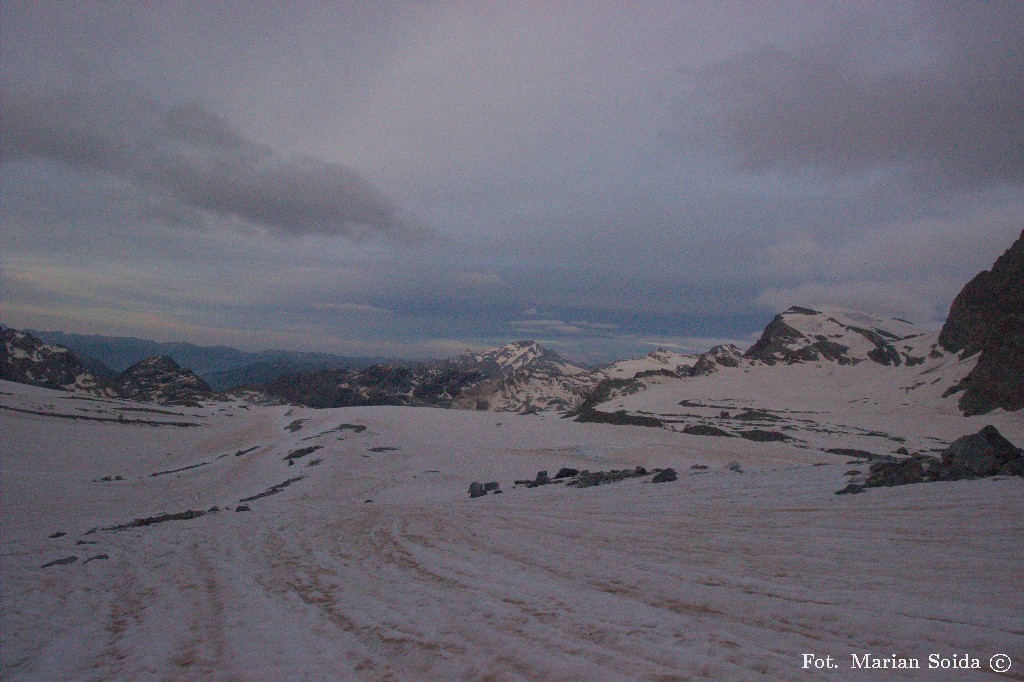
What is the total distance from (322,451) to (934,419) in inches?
2193

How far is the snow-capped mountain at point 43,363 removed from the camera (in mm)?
129625

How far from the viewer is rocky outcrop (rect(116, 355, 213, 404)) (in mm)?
129875

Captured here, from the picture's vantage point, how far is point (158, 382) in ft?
476

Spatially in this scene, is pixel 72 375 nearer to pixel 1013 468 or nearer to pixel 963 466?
pixel 963 466

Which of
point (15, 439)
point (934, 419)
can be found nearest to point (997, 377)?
point (934, 419)

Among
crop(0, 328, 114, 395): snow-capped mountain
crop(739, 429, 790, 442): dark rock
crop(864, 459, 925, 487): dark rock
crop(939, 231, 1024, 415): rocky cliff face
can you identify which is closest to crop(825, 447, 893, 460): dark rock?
crop(739, 429, 790, 442): dark rock

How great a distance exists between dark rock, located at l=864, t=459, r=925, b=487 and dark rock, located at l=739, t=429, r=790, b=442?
24.9 metres

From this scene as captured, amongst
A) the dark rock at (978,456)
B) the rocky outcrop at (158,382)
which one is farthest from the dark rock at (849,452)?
the rocky outcrop at (158,382)

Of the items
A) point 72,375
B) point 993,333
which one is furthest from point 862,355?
point 72,375

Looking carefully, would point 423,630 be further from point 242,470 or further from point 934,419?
point 934,419

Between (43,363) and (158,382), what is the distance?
2850 cm

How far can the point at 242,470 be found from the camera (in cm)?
2648

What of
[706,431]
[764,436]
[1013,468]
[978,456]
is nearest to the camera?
[1013,468]

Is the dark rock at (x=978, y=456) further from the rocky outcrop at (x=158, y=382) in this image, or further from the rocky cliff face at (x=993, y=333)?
the rocky outcrop at (x=158, y=382)
